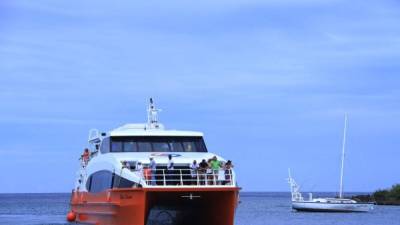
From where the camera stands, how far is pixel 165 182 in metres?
26.7

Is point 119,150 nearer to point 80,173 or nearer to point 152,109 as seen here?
point 152,109

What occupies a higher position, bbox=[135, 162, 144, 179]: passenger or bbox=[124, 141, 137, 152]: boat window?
bbox=[124, 141, 137, 152]: boat window

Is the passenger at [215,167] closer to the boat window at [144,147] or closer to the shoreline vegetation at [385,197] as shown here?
the boat window at [144,147]

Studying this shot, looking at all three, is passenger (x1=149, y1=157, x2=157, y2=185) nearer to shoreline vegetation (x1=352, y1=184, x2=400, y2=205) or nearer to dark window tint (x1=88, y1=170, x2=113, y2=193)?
dark window tint (x1=88, y1=170, x2=113, y2=193)

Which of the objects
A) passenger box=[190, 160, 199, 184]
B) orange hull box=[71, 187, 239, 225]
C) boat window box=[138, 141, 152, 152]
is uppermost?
boat window box=[138, 141, 152, 152]

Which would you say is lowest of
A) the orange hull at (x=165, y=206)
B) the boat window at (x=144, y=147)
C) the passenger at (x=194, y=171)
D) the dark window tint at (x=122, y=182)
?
the orange hull at (x=165, y=206)

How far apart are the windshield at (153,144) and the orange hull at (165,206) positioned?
199cm

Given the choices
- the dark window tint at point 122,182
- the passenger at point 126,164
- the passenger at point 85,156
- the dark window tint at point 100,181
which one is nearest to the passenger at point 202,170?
the dark window tint at point 122,182

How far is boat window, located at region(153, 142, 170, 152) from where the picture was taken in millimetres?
30017

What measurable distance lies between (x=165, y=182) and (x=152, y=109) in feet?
26.7

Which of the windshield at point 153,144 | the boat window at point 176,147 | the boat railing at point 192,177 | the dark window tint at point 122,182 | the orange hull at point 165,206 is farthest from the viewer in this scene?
the boat window at point 176,147

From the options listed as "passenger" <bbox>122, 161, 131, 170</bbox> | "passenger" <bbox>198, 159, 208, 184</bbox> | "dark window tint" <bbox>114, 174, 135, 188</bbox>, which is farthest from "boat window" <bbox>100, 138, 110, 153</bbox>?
"passenger" <bbox>198, 159, 208, 184</bbox>

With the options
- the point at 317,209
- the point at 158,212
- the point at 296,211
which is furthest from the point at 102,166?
the point at 296,211

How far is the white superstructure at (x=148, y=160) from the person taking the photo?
1062 inches
